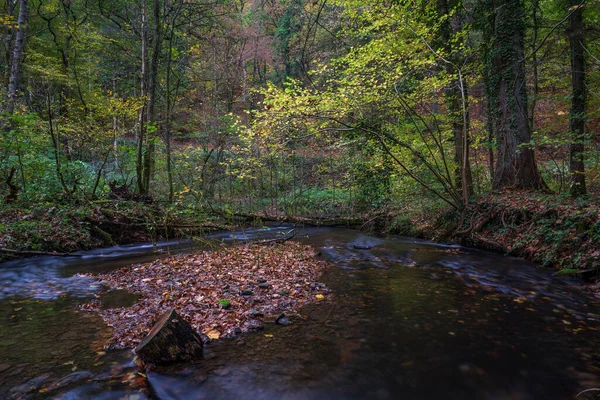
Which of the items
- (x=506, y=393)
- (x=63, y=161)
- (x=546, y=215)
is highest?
(x=63, y=161)

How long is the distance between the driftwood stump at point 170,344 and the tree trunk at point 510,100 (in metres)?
10.4

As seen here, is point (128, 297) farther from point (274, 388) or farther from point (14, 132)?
point (14, 132)

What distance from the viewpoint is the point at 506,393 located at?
3244mm

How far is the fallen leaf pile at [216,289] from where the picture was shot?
4594 millimetres

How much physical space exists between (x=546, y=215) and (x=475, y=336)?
590 centimetres

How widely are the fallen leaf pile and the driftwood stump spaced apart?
0.51 m

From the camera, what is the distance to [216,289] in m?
5.85

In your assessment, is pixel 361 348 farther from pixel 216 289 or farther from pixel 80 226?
pixel 80 226

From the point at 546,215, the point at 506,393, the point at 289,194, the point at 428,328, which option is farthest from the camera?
the point at 289,194

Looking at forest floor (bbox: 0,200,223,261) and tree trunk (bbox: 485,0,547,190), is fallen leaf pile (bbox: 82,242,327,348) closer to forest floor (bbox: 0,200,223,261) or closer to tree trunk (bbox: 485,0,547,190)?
forest floor (bbox: 0,200,223,261)

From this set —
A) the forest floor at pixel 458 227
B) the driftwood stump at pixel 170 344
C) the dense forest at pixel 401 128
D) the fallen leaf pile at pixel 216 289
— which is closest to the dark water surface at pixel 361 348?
the driftwood stump at pixel 170 344

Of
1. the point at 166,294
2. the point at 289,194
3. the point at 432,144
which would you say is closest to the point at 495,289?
the point at 166,294

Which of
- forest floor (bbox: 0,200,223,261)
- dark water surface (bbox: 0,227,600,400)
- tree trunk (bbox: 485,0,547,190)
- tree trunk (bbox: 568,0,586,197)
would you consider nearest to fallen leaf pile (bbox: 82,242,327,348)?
dark water surface (bbox: 0,227,600,400)

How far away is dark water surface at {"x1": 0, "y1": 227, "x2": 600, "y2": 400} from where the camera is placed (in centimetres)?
326
